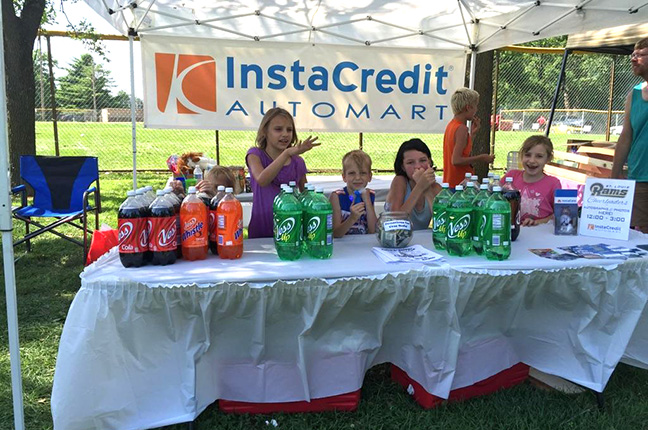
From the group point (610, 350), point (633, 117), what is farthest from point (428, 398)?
point (633, 117)

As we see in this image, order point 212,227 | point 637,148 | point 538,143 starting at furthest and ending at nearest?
point 637,148 → point 538,143 → point 212,227

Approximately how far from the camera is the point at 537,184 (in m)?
2.90

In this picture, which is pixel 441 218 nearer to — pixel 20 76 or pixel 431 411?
pixel 431 411

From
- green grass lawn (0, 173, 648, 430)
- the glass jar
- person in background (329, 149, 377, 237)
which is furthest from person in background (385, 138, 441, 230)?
green grass lawn (0, 173, 648, 430)

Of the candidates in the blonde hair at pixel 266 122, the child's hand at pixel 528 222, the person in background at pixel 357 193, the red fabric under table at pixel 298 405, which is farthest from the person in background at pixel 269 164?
the child's hand at pixel 528 222

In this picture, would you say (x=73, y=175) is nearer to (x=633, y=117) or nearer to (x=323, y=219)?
(x=323, y=219)

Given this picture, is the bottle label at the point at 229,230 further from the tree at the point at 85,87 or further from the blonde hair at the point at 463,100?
the tree at the point at 85,87

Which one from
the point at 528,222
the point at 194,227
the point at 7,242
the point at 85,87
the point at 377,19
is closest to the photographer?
the point at 7,242

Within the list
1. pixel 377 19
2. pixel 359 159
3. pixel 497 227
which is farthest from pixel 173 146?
pixel 497 227

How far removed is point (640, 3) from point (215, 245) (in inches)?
125

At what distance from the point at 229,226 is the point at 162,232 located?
251mm

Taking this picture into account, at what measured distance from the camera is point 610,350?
2146mm

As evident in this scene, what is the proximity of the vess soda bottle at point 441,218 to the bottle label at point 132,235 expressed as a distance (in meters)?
1.20

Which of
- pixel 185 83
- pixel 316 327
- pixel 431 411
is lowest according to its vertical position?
pixel 431 411
